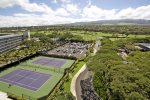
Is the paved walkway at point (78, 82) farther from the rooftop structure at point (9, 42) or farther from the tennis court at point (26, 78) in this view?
the rooftop structure at point (9, 42)

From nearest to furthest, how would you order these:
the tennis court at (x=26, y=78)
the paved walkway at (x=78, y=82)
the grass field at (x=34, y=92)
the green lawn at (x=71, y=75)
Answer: the grass field at (x=34, y=92), the paved walkway at (x=78, y=82), the green lawn at (x=71, y=75), the tennis court at (x=26, y=78)

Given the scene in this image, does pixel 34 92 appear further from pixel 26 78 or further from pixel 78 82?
pixel 78 82

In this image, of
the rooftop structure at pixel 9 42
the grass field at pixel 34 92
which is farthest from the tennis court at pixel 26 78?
the rooftop structure at pixel 9 42

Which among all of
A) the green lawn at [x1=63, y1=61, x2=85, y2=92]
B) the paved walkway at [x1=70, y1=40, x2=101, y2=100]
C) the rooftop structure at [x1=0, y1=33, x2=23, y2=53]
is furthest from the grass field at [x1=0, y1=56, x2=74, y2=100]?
the rooftop structure at [x1=0, y1=33, x2=23, y2=53]

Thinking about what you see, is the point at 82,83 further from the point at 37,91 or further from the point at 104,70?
the point at 37,91

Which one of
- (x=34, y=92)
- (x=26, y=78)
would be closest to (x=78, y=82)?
(x=34, y=92)

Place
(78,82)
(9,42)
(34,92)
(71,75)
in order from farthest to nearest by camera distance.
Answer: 1. (9,42)
2. (71,75)
3. (78,82)
4. (34,92)

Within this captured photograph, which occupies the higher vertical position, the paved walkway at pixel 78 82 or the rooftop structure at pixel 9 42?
the rooftop structure at pixel 9 42

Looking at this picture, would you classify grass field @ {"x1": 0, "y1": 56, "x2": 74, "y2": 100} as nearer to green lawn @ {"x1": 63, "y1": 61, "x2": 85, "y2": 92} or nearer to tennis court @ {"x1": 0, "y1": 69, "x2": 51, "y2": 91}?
tennis court @ {"x1": 0, "y1": 69, "x2": 51, "y2": 91}

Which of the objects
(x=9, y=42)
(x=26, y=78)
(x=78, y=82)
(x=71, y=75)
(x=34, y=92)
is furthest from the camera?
(x=9, y=42)
